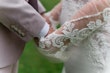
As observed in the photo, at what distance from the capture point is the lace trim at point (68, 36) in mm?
1275

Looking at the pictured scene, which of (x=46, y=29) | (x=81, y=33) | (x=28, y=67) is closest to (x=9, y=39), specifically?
(x=46, y=29)

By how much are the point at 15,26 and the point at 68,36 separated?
207mm

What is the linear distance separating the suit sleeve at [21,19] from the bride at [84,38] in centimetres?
6

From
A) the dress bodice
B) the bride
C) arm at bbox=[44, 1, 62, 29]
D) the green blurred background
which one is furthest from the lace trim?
the green blurred background

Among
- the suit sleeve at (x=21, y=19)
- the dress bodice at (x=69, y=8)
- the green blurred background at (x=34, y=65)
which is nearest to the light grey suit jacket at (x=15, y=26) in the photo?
the suit sleeve at (x=21, y=19)

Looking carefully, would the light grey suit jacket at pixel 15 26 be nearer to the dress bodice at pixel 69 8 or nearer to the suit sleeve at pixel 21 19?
the suit sleeve at pixel 21 19

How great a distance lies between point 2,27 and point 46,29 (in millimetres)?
175

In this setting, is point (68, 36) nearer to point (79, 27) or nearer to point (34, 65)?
point (79, 27)

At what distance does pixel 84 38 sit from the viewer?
4.40ft

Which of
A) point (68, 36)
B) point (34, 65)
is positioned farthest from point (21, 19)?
point (34, 65)

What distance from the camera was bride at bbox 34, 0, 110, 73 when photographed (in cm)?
127

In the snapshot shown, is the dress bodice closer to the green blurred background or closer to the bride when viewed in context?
the bride

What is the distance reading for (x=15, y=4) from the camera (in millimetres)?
1241

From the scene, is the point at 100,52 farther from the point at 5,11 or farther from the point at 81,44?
the point at 5,11
